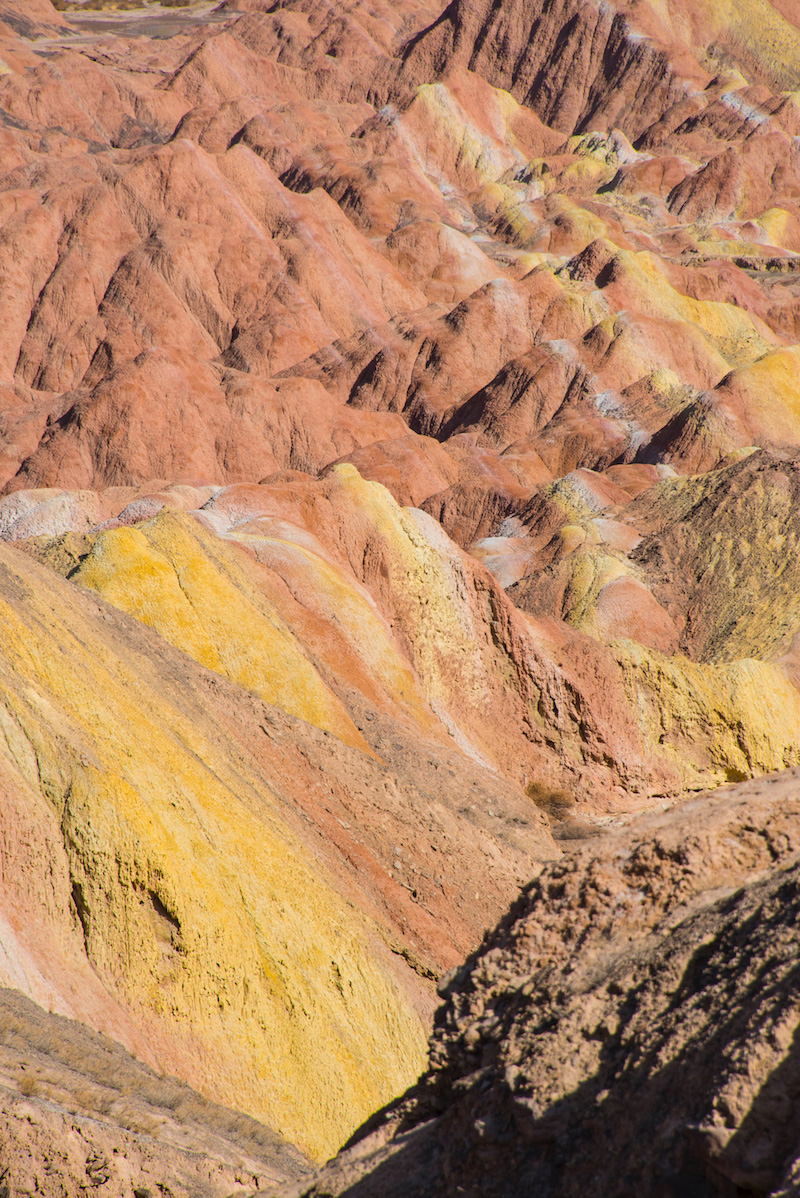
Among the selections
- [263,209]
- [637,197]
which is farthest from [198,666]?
[637,197]

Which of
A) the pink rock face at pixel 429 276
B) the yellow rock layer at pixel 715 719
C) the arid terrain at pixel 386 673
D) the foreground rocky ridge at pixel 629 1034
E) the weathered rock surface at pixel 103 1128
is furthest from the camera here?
the pink rock face at pixel 429 276

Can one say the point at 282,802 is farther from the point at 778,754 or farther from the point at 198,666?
the point at 778,754

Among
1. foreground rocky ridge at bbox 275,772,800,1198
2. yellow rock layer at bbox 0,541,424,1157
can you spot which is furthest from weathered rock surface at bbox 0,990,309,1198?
foreground rocky ridge at bbox 275,772,800,1198

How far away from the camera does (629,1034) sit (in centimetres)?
512

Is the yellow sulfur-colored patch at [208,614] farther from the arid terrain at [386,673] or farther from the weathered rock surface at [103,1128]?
the weathered rock surface at [103,1128]

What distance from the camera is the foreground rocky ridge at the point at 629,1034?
4223mm

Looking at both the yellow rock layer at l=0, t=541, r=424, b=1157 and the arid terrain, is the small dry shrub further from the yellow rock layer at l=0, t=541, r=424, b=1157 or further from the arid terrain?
the yellow rock layer at l=0, t=541, r=424, b=1157

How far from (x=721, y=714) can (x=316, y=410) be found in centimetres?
2650

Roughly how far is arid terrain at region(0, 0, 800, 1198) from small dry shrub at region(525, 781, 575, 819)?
10cm

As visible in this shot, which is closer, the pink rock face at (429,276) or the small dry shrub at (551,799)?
the small dry shrub at (551,799)

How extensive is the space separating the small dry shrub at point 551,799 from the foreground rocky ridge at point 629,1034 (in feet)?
46.4

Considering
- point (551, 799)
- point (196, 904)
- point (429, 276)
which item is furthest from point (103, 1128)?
point (429, 276)

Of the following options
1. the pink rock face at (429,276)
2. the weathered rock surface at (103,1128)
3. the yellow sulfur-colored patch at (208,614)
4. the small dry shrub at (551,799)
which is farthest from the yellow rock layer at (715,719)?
the weathered rock surface at (103,1128)

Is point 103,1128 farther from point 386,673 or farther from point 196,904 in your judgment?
point 386,673
